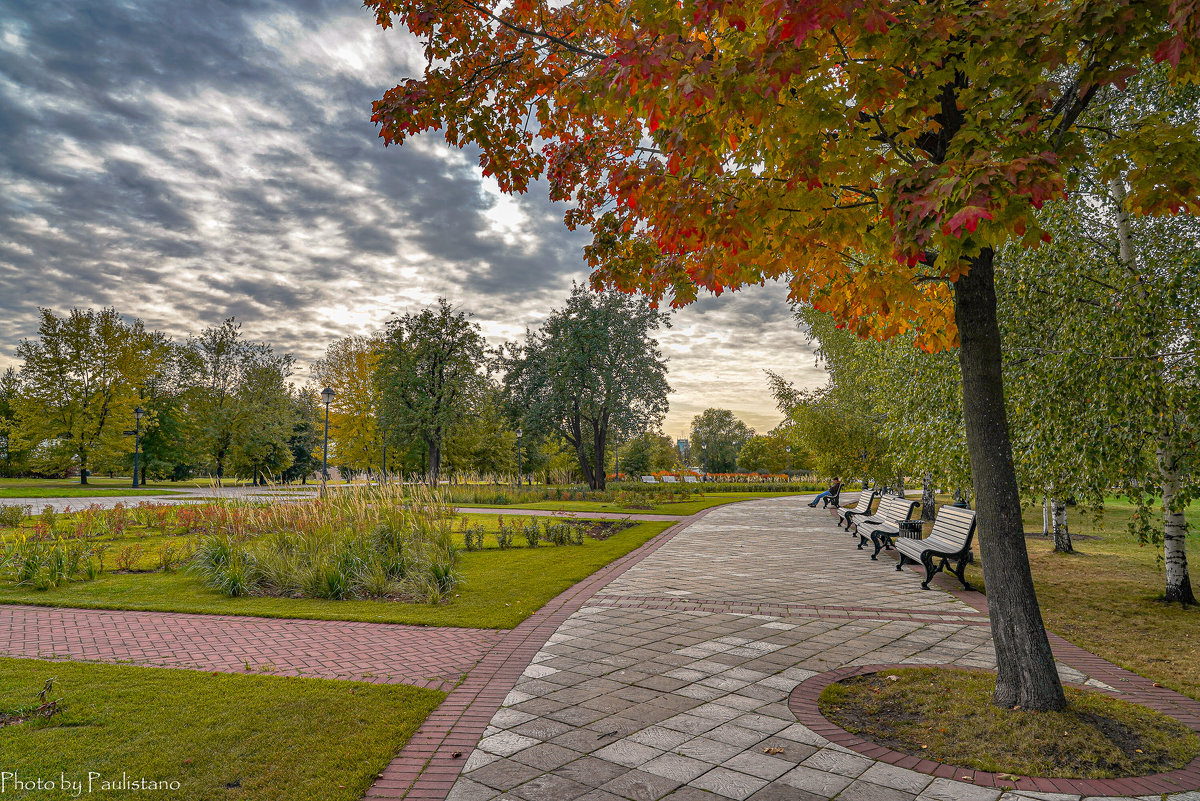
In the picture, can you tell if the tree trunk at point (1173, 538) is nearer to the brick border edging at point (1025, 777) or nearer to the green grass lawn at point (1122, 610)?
the green grass lawn at point (1122, 610)

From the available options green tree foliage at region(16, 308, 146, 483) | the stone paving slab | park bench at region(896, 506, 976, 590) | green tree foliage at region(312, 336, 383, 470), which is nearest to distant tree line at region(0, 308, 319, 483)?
green tree foliage at region(16, 308, 146, 483)

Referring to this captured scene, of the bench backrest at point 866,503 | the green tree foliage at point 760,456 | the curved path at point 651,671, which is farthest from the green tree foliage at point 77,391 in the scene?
the green tree foliage at point 760,456

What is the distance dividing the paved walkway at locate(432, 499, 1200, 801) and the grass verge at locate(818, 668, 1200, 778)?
215 millimetres

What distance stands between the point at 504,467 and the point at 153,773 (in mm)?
41750

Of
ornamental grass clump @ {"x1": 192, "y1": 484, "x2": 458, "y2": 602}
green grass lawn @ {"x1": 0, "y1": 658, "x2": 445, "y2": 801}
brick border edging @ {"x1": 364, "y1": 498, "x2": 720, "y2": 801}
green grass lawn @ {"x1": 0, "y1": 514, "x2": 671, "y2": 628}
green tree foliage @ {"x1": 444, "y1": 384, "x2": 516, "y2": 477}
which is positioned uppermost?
green tree foliage @ {"x1": 444, "y1": 384, "x2": 516, "y2": 477}

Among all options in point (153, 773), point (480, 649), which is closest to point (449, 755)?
point (153, 773)

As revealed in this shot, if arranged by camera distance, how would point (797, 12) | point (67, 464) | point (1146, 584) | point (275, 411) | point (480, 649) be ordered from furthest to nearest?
point (275, 411) → point (67, 464) → point (1146, 584) → point (480, 649) → point (797, 12)

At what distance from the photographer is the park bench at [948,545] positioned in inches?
337

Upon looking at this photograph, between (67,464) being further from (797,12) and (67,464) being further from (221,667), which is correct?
(797,12)

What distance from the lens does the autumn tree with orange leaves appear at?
323cm

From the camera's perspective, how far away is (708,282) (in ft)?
13.3

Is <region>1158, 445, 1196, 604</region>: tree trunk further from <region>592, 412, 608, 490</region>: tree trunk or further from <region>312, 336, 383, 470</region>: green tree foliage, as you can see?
<region>312, 336, 383, 470</region>: green tree foliage

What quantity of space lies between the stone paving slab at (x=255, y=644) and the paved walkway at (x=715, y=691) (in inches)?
35.4

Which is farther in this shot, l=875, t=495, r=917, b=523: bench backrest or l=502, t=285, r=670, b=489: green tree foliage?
l=502, t=285, r=670, b=489: green tree foliage
